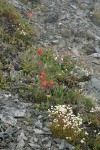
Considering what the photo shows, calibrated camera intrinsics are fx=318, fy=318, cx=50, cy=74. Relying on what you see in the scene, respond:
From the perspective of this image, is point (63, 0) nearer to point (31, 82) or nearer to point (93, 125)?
point (31, 82)

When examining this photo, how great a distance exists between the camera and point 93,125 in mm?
8945

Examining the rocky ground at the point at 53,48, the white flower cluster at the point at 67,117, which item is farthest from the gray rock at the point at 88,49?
the white flower cluster at the point at 67,117

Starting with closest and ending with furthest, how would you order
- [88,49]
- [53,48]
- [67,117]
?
[67,117]
[53,48]
[88,49]

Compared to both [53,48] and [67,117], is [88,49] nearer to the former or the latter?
[53,48]

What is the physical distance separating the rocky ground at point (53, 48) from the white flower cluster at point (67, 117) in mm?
314

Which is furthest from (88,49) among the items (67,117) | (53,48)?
(67,117)

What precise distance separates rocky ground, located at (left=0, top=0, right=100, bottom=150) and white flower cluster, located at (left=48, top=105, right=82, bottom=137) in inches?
12.4

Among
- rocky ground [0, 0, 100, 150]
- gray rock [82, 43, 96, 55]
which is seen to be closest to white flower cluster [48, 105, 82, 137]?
rocky ground [0, 0, 100, 150]

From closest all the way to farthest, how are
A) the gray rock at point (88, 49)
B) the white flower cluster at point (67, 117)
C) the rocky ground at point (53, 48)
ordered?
1. the rocky ground at point (53, 48)
2. the white flower cluster at point (67, 117)
3. the gray rock at point (88, 49)

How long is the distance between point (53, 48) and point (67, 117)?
5.43m

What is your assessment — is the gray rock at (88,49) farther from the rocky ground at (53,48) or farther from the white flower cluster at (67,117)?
the white flower cluster at (67,117)

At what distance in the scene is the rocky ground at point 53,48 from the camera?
26.2 feet

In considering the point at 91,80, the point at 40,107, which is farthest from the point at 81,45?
the point at 40,107

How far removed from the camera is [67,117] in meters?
8.68
